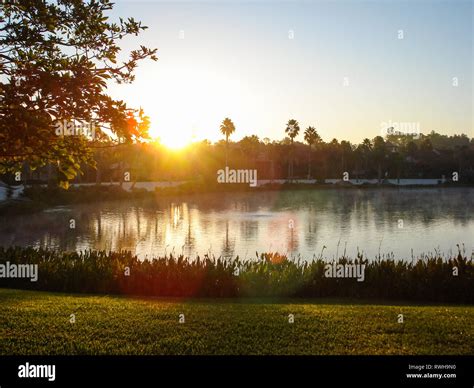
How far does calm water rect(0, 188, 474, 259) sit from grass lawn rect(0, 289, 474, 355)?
13.2m

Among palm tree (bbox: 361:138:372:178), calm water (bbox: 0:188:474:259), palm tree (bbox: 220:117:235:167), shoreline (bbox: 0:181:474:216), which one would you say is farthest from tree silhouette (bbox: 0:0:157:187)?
palm tree (bbox: 361:138:372:178)

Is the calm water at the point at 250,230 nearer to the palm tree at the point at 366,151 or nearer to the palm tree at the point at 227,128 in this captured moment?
the palm tree at the point at 227,128

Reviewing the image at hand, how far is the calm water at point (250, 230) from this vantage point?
26172 millimetres

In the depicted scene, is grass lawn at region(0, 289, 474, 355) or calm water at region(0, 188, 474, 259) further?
calm water at region(0, 188, 474, 259)

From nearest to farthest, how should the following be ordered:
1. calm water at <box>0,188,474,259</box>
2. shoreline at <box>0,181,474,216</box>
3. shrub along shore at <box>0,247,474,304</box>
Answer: shrub along shore at <box>0,247,474,304</box> < calm water at <box>0,188,474,259</box> < shoreline at <box>0,181,474,216</box>

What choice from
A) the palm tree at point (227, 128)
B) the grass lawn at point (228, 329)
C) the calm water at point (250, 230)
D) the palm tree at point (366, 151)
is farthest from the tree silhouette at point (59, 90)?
the palm tree at point (366, 151)

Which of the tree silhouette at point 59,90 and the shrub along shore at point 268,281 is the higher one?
the tree silhouette at point 59,90

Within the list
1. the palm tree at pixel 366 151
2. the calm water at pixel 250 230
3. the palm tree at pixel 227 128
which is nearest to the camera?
the calm water at pixel 250 230

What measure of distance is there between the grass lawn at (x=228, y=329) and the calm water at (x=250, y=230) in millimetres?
13221

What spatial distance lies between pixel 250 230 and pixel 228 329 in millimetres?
24201

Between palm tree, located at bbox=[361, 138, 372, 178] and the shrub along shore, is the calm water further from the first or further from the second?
A: palm tree, located at bbox=[361, 138, 372, 178]

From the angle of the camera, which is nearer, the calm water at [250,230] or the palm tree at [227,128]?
the calm water at [250,230]

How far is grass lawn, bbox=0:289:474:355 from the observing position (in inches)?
311
